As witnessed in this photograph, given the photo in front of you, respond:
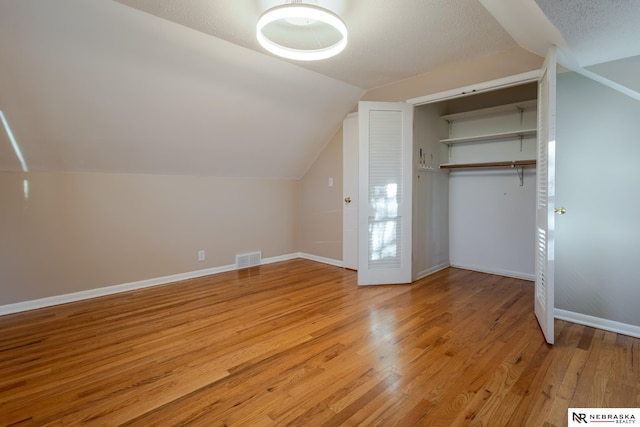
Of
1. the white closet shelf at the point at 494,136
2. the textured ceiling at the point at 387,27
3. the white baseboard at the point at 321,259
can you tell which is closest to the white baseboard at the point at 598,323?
the white closet shelf at the point at 494,136

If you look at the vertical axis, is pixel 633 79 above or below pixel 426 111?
below

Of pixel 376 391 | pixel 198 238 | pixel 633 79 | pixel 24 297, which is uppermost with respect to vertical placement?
pixel 633 79

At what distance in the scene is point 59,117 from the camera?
2.72 metres

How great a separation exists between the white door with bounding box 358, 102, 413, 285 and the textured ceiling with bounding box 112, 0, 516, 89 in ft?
1.72

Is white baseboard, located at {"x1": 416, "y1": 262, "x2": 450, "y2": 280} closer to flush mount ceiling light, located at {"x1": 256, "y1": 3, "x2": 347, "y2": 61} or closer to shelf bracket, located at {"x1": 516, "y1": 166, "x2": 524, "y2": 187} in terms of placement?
shelf bracket, located at {"x1": 516, "y1": 166, "x2": 524, "y2": 187}

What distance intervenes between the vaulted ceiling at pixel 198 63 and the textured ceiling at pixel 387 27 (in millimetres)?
14

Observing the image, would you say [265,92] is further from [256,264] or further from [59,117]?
[256,264]

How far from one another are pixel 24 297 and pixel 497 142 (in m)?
5.47

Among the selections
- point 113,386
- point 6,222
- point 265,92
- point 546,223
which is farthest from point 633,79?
point 6,222

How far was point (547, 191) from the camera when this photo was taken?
222 centimetres

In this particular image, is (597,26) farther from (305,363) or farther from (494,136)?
(305,363)

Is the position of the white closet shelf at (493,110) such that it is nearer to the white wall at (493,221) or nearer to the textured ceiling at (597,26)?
the white wall at (493,221)

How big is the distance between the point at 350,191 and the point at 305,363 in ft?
Result: 8.96

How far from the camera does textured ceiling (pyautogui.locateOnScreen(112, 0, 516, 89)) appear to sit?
221 cm
